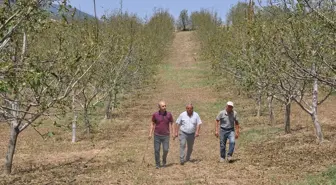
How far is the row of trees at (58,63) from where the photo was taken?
7363 mm

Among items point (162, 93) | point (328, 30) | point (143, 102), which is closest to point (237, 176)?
point (328, 30)

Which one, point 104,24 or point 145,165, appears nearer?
point 145,165

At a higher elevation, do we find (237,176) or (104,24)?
Answer: (104,24)

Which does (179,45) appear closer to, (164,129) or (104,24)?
(104,24)

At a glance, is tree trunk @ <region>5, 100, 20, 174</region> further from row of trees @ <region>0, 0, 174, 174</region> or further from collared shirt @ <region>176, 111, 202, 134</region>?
collared shirt @ <region>176, 111, 202, 134</region>

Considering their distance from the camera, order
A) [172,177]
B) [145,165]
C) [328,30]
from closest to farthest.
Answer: [328,30]
[172,177]
[145,165]

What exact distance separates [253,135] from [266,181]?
6.87m

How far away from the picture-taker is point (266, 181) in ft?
34.8

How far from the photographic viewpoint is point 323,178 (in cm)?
1023

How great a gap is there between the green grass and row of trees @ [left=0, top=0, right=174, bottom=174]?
5310 mm

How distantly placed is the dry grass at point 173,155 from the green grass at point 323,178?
241 mm

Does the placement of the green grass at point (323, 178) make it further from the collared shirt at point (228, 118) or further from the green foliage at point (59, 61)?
the green foliage at point (59, 61)

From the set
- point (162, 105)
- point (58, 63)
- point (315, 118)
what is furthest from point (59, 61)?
point (315, 118)

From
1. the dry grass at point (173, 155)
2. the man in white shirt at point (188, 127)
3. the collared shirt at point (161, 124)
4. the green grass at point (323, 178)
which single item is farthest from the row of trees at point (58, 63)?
the green grass at point (323, 178)
